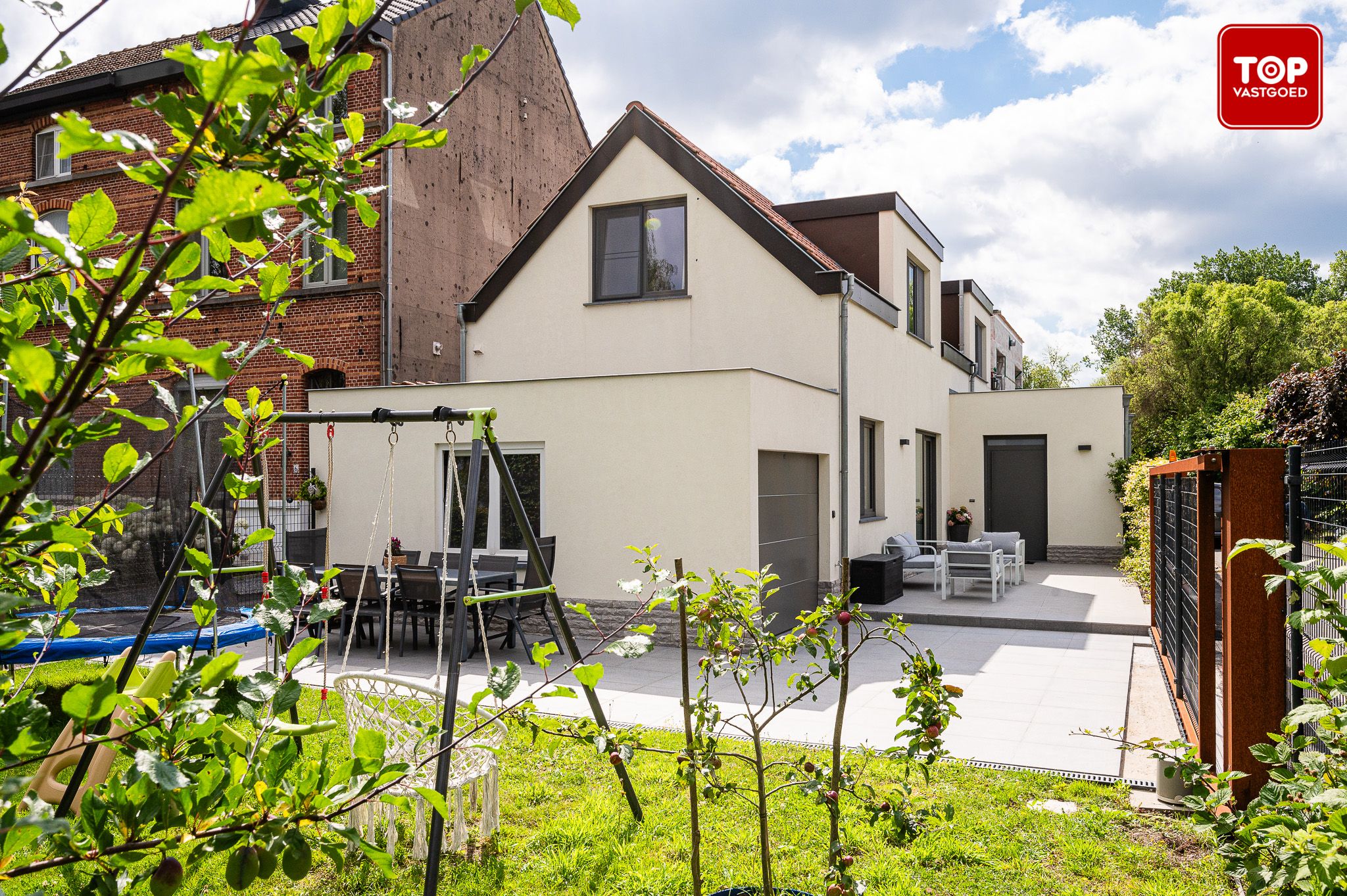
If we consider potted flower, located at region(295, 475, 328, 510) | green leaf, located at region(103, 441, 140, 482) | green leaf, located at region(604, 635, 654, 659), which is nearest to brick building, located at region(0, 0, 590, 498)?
potted flower, located at region(295, 475, 328, 510)

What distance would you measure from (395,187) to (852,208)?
673 cm

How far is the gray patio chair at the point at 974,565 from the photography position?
12.0m

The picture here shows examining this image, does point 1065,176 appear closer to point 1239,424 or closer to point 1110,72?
point 1239,424

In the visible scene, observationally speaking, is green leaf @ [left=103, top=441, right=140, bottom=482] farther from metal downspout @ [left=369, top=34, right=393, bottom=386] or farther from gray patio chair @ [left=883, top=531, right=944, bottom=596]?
metal downspout @ [left=369, top=34, right=393, bottom=386]

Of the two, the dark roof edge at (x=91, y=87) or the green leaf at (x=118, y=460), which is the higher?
the dark roof edge at (x=91, y=87)

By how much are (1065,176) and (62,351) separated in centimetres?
1871

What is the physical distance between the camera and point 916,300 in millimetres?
15344

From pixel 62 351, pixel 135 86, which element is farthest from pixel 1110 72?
pixel 135 86

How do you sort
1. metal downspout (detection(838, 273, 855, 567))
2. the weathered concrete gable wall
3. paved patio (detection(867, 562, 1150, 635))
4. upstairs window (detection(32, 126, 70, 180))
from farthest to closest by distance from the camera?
1. upstairs window (detection(32, 126, 70, 180))
2. the weathered concrete gable wall
3. metal downspout (detection(838, 273, 855, 567))
4. paved patio (detection(867, 562, 1150, 635))

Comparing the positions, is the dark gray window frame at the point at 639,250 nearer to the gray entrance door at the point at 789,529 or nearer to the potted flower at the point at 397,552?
the gray entrance door at the point at 789,529

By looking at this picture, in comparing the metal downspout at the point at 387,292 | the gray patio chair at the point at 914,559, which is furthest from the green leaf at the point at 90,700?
the metal downspout at the point at 387,292

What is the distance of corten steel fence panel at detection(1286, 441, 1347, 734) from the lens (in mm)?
3277

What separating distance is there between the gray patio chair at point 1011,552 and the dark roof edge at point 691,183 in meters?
5.12

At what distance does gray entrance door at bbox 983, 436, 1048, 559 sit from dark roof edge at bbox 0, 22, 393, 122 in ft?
42.0
